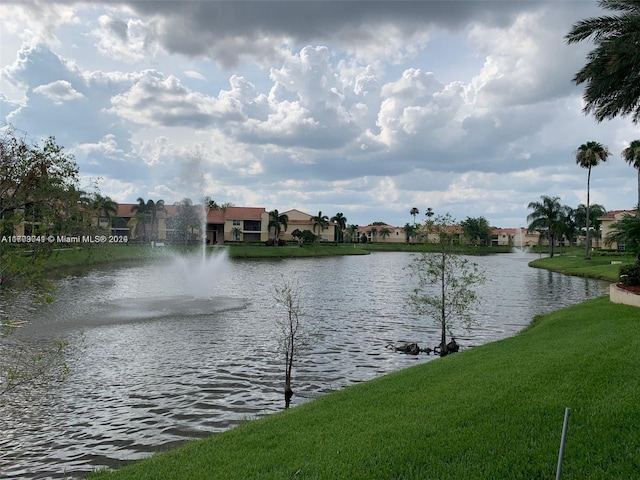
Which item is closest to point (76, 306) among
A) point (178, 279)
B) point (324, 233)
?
point (178, 279)

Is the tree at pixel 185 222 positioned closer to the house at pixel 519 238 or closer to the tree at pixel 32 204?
the tree at pixel 32 204

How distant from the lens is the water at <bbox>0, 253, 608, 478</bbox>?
43.0 feet

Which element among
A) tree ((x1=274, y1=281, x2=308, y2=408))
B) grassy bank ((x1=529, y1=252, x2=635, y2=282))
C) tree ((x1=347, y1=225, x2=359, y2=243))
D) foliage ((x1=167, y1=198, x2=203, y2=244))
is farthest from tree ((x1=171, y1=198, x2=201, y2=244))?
tree ((x1=347, y1=225, x2=359, y2=243))

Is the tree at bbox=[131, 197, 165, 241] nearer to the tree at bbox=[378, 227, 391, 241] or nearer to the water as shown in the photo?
the water

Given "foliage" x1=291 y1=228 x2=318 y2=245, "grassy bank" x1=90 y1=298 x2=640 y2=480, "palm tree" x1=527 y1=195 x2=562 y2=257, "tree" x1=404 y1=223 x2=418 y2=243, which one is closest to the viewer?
"grassy bank" x1=90 y1=298 x2=640 y2=480

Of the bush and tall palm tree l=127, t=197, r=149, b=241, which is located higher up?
tall palm tree l=127, t=197, r=149, b=241

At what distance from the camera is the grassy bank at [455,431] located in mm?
7730

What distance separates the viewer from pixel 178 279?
5397 cm

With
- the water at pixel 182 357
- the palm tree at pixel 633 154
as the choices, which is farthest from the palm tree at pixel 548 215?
the water at pixel 182 357

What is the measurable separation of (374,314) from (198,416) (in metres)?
20.4

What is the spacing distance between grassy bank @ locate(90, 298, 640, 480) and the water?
3.34 meters

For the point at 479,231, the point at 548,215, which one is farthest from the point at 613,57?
the point at 479,231

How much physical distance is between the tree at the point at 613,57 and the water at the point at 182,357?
43.8ft

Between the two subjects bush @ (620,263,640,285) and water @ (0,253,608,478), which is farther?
bush @ (620,263,640,285)
